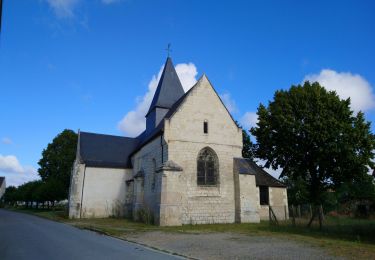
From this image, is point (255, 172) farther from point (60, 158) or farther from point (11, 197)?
point (11, 197)

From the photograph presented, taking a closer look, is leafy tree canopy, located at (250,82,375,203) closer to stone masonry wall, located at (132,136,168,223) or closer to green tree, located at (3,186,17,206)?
stone masonry wall, located at (132,136,168,223)

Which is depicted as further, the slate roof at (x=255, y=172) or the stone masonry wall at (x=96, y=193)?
the stone masonry wall at (x=96, y=193)

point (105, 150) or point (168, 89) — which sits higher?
point (168, 89)

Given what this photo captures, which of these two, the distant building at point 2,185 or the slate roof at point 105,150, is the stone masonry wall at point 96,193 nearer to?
the slate roof at point 105,150

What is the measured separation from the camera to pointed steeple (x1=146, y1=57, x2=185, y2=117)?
26.0 metres

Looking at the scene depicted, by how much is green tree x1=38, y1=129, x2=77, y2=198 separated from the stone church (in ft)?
54.3

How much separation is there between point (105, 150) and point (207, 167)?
12.6 m

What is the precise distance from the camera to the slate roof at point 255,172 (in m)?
20.2

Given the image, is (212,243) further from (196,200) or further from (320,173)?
(320,173)

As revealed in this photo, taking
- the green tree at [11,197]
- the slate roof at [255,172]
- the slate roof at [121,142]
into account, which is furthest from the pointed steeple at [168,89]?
the green tree at [11,197]

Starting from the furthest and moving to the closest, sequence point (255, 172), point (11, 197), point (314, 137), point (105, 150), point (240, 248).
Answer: point (11, 197)
point (105, 150)
point (314, 137)
point (255, 172)
point (240, 248)

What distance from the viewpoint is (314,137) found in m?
→ 23.6

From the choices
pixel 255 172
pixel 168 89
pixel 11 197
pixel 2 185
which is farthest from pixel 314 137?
pixel 2 185

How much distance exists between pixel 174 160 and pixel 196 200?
2.80 m
